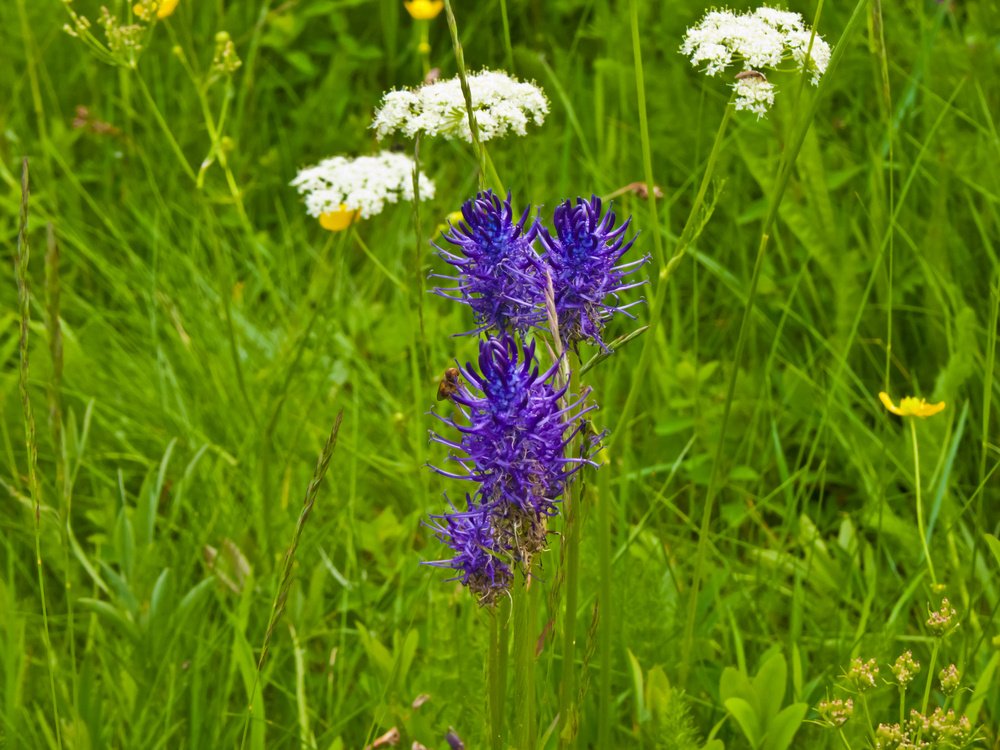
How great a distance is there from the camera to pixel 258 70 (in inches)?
154

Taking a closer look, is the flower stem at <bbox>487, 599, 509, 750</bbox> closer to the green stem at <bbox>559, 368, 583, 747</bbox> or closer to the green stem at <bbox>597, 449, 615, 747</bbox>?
the green stem at <bbox>559, 368, 583, 747</bbox>

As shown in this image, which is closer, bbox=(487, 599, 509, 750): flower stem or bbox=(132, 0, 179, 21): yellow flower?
bbox=(487, 599, 509, 750): flower stem

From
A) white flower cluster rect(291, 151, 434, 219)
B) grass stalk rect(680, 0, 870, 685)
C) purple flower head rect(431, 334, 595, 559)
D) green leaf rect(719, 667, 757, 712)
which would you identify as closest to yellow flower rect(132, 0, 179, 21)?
white flower cluster rect(291, 151, 434, 219)

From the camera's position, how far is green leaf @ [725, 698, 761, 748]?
1.40m

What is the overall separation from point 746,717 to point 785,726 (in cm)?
6

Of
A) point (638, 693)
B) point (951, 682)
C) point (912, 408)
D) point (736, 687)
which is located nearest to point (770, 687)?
point (736, 687)

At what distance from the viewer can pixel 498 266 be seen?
0.90 m

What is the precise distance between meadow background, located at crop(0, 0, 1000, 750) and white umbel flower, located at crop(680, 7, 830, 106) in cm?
11

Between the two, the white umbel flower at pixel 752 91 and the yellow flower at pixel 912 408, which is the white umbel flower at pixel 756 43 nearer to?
the white umbel flower at pixel 752 91

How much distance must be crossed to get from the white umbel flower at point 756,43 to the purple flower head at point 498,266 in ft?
1.83

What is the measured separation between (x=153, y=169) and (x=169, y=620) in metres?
2.26

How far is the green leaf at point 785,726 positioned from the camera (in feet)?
4.52

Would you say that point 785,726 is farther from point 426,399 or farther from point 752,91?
point 426,399

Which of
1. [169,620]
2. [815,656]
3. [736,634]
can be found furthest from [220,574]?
[815,656]
